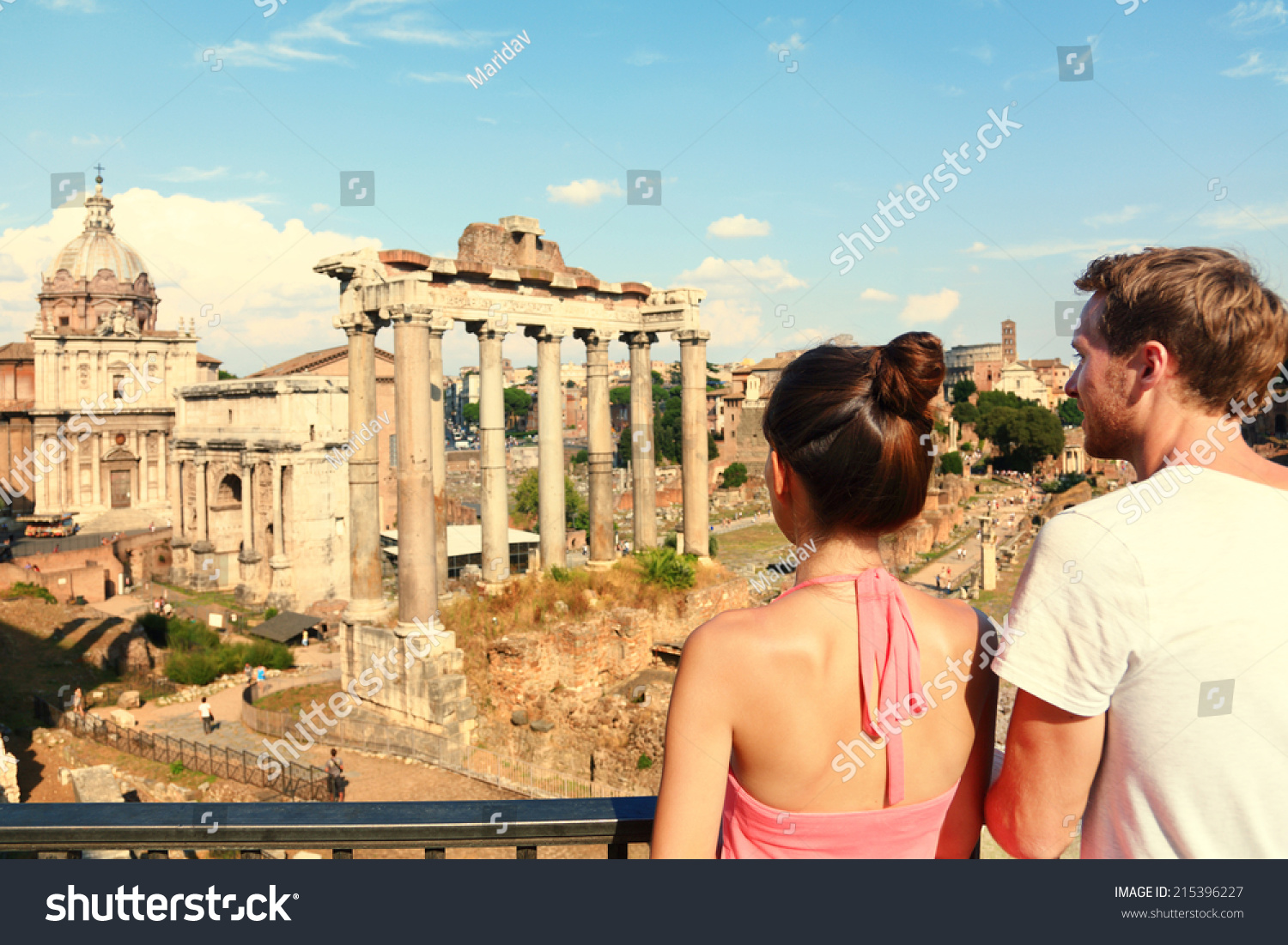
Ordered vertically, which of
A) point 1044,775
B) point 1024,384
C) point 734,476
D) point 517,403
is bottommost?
point 734,476

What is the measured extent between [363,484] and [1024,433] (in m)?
78.7

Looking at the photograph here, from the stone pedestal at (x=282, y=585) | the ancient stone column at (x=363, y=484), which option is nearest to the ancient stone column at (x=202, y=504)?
the stone pedestal at (x=282, y=585)

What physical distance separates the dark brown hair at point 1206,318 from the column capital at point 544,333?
1636 centimetres

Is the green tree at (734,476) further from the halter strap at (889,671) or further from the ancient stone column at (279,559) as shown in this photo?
the halter strap at (889,671)

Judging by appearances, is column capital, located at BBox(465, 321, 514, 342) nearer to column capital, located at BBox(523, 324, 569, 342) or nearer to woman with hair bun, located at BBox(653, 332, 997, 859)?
column capital, located at BBox(523, 324, 569, 342)

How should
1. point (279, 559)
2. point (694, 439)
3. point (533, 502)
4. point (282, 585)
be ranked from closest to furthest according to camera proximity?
point (694, 439), point (279, 559), point (282, 585), point (533, 502)

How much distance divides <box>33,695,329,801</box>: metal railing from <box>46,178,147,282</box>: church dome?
42.7 metres

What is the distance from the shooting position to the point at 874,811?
2193mm

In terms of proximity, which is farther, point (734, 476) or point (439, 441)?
point (734, 476)

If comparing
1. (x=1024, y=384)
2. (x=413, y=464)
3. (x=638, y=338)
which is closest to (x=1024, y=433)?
(x=1024, y=384)

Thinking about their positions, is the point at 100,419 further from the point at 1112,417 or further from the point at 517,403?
the point at 517,403

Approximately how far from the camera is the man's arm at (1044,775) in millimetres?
1956

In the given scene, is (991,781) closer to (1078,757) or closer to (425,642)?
(1078,757)
